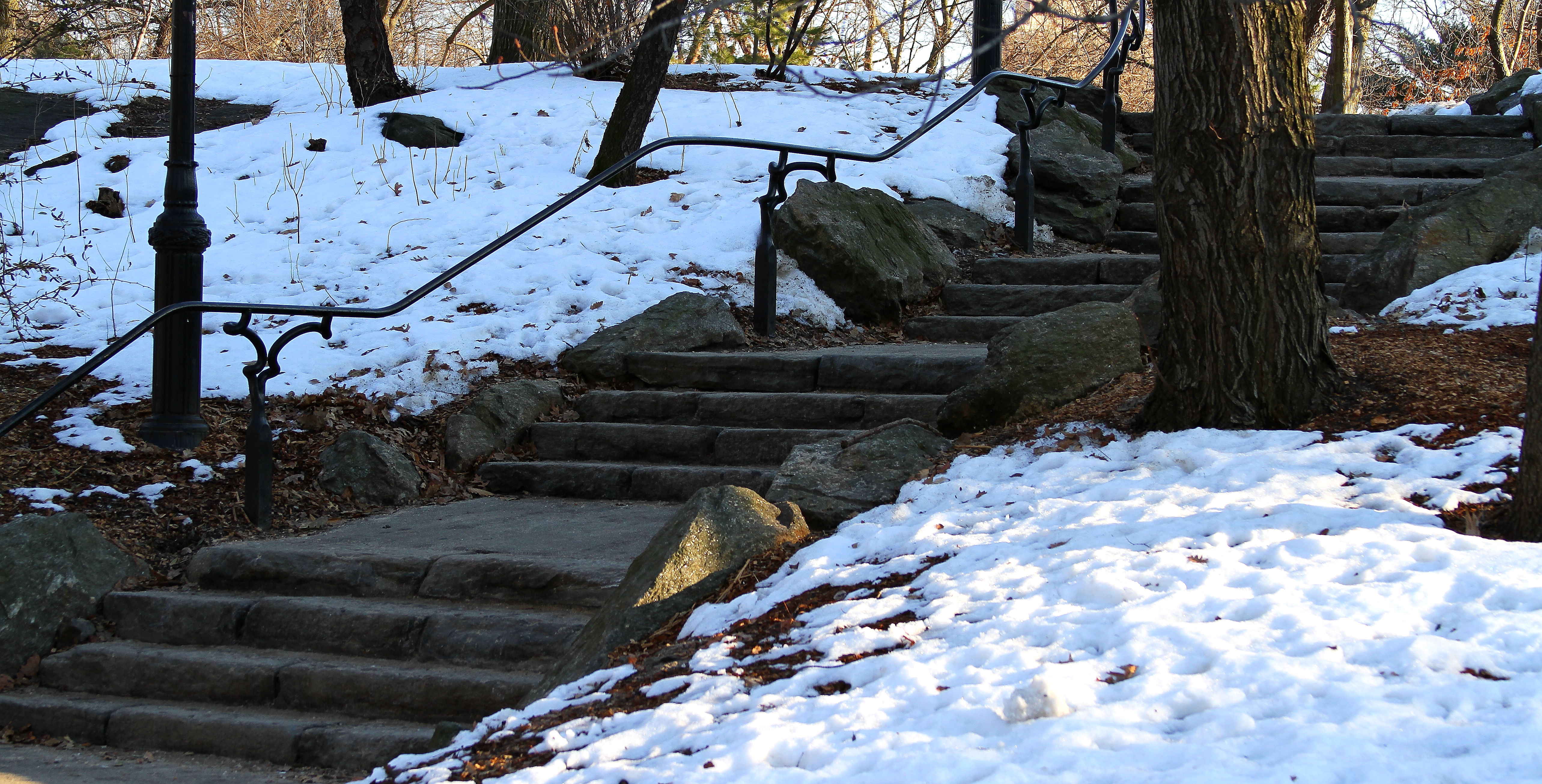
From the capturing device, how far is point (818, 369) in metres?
5.61

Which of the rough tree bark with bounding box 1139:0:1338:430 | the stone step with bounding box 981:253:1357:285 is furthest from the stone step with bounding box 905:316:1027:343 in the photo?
the rough tree bark with bounding box 1139:0:1338:430

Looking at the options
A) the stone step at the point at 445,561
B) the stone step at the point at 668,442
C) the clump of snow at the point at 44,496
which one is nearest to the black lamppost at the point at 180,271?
the clump of snow at the point at 44,496

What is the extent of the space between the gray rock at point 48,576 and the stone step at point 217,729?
0.62ft

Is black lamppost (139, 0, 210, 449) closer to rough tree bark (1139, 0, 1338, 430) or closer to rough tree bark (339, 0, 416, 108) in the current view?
rough tree bark (1139, 0, 1338, 430)

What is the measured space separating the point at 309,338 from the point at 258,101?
5397mm

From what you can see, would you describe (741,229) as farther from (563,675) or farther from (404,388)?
(563,675)

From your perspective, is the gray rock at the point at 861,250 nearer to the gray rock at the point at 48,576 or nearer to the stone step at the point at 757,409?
the stone step at the point at 757,409

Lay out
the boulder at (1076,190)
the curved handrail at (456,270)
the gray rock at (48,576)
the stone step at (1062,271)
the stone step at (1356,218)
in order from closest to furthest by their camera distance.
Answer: the gray rock at (48,576), the curved handrail at (456,270), the stone step at (1062,271), the stone step at (1356,218), the boulder at (1076,190)

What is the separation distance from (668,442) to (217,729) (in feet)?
7.62

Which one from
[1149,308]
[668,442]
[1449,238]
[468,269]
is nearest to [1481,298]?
[1449,238]

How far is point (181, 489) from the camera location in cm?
491

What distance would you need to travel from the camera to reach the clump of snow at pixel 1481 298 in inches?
186

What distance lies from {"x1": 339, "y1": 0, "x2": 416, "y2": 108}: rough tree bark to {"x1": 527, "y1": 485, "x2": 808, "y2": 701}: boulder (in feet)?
26.1

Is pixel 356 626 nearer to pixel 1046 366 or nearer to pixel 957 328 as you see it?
pixel 1046 366
